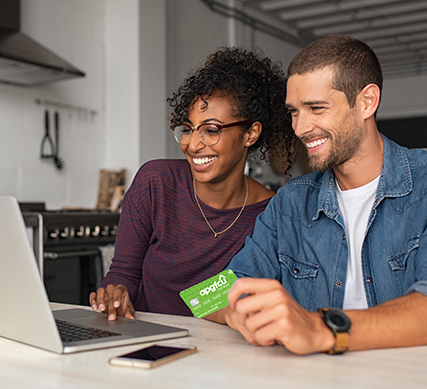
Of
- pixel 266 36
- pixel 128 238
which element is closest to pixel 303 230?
pixel 128 238

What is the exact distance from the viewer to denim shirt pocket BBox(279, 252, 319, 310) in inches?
53.9

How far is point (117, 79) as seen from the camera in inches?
158

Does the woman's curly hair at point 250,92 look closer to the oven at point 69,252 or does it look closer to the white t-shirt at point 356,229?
the white t-shirt at point 356,229

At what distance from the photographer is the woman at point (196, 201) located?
1646 mm

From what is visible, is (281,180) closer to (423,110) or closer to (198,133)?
(423,110)

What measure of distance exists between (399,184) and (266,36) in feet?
16.9

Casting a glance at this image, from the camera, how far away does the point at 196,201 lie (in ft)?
5.67

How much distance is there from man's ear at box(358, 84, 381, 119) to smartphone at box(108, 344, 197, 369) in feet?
2.56

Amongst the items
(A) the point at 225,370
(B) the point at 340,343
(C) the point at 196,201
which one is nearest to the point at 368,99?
(C) the point at 196,201

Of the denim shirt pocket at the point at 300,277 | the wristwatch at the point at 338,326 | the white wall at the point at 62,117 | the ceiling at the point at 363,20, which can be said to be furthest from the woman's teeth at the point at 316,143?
the ceiling at the point at 363,20

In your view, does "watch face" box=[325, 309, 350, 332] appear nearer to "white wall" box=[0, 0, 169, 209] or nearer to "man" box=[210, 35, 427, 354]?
"man" box=[210, 35, 427, 354]

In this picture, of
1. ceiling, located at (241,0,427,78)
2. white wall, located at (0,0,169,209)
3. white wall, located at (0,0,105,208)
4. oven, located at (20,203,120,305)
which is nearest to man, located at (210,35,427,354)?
oven, located at (20,203,120,305)

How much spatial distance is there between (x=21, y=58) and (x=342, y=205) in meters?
2.21

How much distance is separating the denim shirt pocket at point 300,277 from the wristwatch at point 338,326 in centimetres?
45
